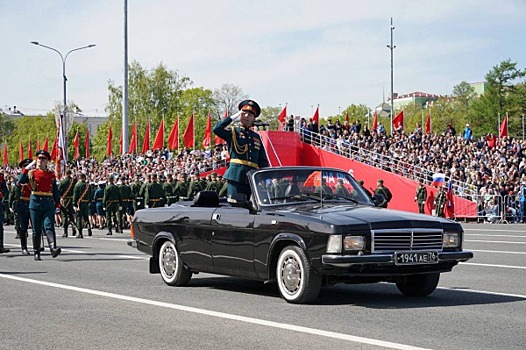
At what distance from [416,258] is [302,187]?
76.2 inches

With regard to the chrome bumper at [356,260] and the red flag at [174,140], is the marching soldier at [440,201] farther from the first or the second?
the chrome bumper at [356,260]

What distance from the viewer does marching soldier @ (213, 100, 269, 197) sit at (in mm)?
12156

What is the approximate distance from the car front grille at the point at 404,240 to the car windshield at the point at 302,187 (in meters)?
1.36

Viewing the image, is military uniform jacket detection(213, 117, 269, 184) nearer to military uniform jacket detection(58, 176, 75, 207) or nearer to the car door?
the car door

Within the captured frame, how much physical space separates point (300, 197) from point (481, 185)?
28.3 m

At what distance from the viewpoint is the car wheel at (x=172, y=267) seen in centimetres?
1183

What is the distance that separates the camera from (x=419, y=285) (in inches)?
415

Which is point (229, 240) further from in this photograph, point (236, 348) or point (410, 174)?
point (410, 174)

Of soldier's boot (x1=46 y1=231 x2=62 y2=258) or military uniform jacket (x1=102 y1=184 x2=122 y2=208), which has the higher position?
military uniform jacket (x1=102 y1=184 x2=122 y2=208)

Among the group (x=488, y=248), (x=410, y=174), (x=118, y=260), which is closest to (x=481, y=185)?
(x=410, y=174)

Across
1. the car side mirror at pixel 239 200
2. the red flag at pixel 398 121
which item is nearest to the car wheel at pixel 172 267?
the car side mirror at pixel 239 200

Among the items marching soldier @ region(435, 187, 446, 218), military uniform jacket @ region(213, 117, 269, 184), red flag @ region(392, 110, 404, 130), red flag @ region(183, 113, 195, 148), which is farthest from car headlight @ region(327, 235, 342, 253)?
red flag @ region(183, 113, 195, 148)

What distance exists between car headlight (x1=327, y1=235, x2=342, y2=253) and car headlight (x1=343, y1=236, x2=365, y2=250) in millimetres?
56

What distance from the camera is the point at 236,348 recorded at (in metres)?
7.27
